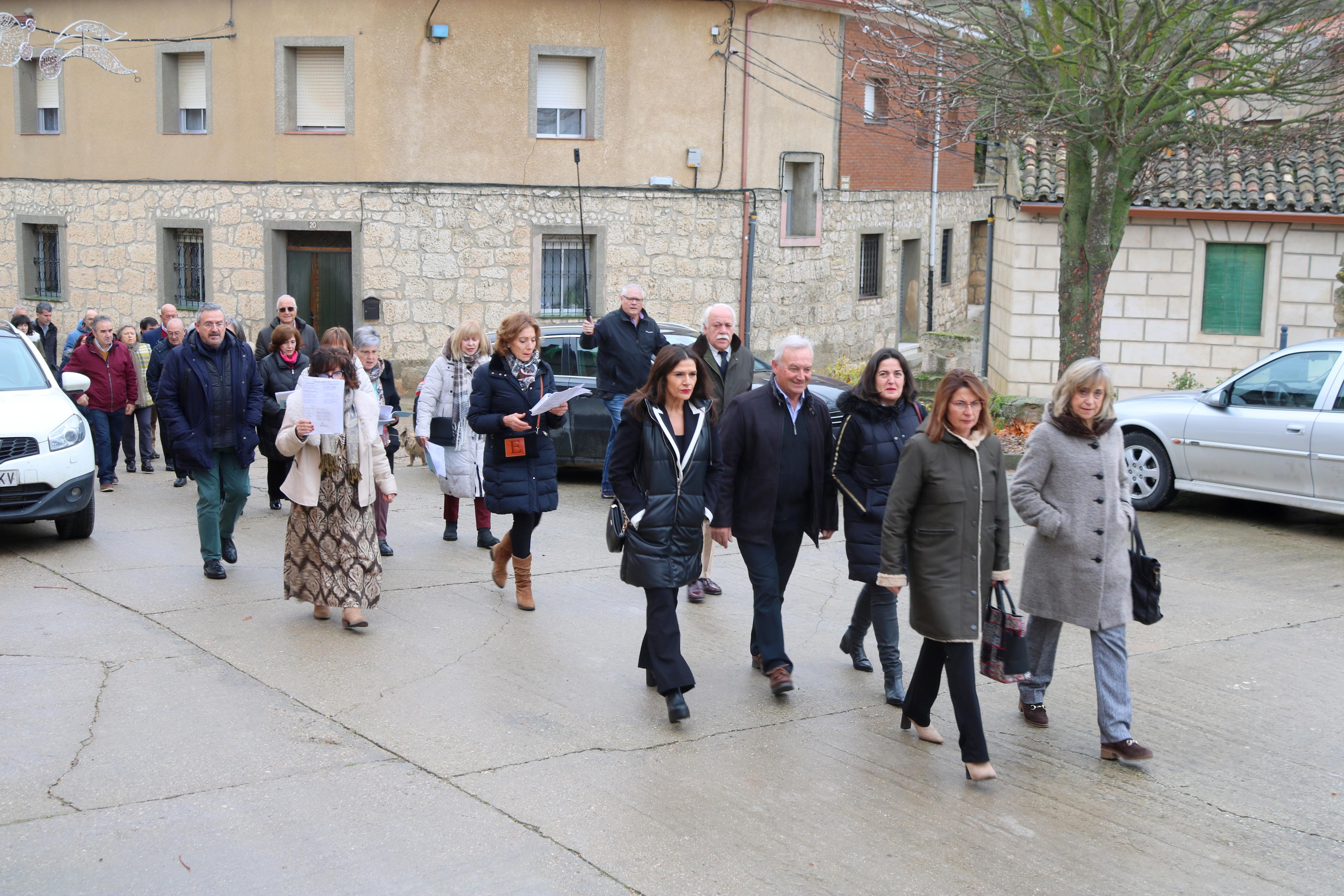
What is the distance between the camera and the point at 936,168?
2598 centimetres

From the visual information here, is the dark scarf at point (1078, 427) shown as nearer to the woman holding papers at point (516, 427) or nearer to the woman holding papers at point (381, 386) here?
the woman holding papers at point (516, 427)

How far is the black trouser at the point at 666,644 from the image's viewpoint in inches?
234

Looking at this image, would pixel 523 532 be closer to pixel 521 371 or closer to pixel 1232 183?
pixel 521 371

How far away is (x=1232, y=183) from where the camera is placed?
56.7ft

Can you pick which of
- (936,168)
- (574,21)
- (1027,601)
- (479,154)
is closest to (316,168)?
(479,154)

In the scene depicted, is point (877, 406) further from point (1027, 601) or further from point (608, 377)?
point (608, 377)

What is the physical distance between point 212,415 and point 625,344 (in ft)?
11.9

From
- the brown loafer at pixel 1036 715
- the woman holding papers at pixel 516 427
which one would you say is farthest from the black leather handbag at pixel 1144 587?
the woman holding papers at pixel 516 427

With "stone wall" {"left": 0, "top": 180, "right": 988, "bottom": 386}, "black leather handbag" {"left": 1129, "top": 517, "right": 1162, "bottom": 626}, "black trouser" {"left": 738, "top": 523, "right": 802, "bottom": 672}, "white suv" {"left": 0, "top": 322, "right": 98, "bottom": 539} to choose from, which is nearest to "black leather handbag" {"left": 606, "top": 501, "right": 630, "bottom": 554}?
"black trouser" {"left": 738, "top": 523, "right": 802, "bottom": 672}

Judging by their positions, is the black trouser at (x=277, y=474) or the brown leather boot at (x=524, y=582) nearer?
the brown leather boot at (x=524, y=582)

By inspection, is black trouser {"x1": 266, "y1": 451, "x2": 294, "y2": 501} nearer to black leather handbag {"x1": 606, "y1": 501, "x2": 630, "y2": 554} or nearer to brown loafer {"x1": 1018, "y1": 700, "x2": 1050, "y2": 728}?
black leather handbag {"x1": 606, "y1": 501, "x2": 630, "y2": 554}

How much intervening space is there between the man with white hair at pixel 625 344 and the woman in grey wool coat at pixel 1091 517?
17.9ft


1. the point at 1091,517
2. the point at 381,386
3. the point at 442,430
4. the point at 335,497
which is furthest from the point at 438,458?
the point at 1091,517

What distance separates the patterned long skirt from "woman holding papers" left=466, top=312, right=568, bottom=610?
75 cm
